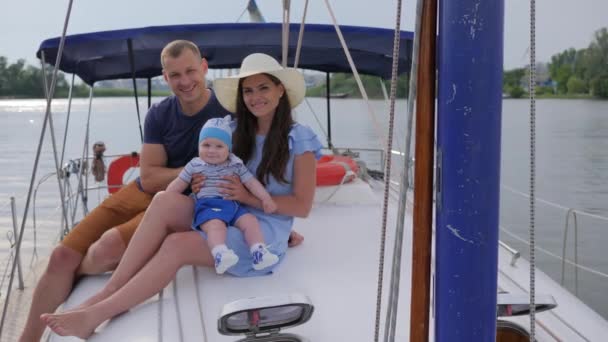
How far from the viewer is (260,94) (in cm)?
237

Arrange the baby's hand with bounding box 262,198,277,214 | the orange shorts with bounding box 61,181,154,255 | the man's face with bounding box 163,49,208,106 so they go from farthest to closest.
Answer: the man's face with bounding box 163,49,208,106 → the orange shorts with bounding box 61,181,154,255 → the baby's hand with bounding box 262,198,277,214

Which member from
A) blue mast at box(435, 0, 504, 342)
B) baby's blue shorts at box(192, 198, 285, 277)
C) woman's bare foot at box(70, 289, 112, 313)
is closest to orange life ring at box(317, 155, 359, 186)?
baby's blue shorts at box(192, 198, 285, 277)

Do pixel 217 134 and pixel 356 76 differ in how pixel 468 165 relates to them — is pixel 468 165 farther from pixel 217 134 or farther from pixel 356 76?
pixel 356 76

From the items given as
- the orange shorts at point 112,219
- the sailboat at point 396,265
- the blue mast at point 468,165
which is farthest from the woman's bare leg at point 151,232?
the blue mast at point 468,165

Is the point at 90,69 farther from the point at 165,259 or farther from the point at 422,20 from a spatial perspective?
the point at 422,20

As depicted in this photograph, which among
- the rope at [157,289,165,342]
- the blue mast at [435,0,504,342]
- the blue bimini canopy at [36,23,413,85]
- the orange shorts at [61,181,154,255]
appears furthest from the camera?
the blue bimini canopy at [36,23,413,85]

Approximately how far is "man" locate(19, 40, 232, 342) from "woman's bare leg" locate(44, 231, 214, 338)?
353mm

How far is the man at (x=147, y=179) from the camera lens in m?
2.39

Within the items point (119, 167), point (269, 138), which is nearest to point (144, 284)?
point (269, 138)

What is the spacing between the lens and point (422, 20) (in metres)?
1.12

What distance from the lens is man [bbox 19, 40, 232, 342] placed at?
239 cm

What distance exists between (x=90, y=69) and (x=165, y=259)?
3243 mm

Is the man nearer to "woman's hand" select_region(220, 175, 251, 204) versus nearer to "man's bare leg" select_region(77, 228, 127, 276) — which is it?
"man's bare leg" select_region(77, 228, 127, 276)

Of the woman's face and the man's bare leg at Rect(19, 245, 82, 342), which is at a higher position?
the woman's face
